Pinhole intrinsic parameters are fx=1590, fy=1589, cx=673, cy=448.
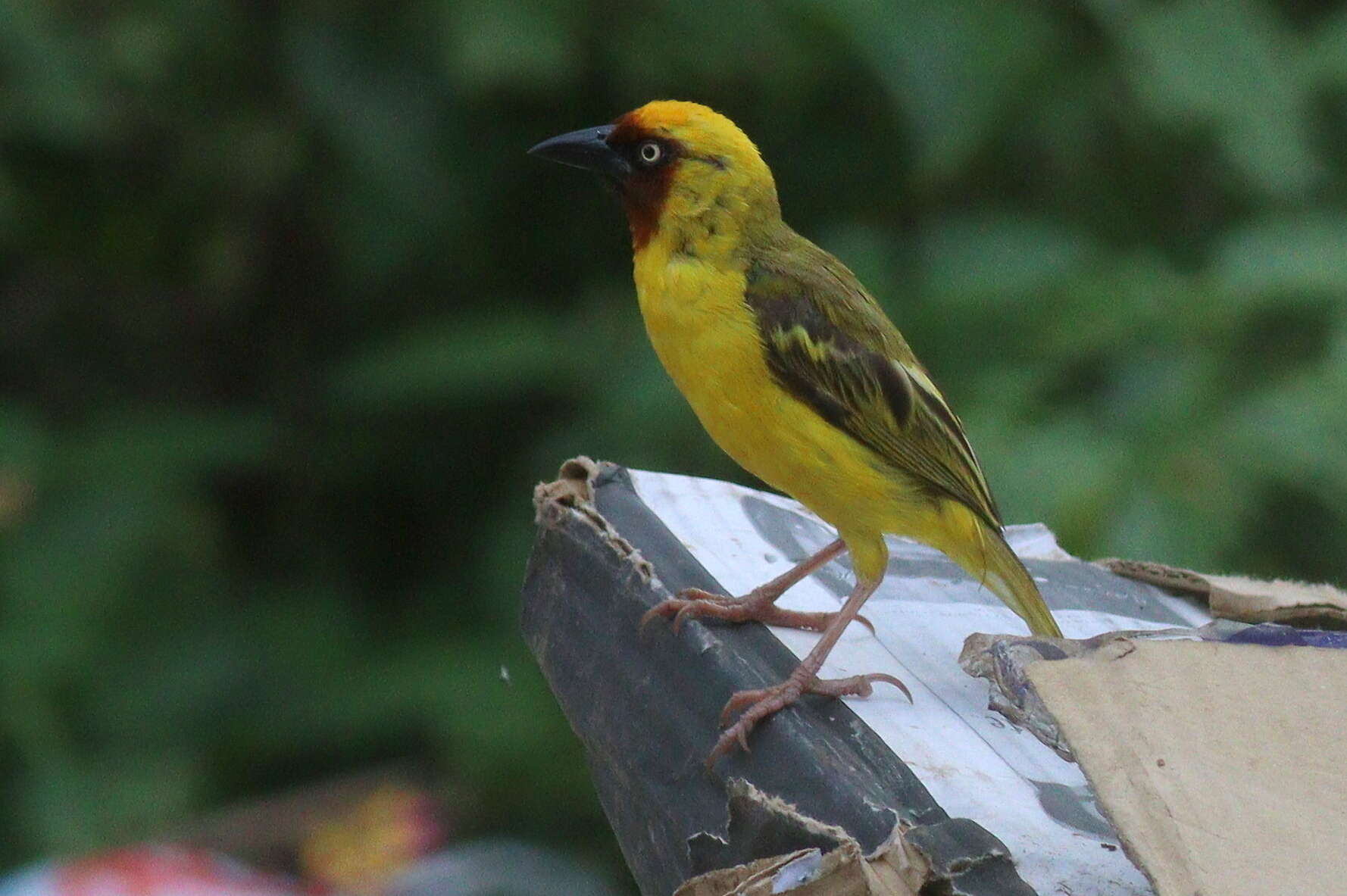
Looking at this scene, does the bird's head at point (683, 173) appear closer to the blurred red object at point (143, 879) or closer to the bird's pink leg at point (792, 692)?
the bird's pink leg at point (792, 692)

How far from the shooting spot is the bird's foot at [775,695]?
2166mm

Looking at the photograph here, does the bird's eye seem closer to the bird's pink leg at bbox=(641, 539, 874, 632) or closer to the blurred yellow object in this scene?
the bird's pink leg at bbox=(641, 539, 874, 632)

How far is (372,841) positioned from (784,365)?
2.54 metres

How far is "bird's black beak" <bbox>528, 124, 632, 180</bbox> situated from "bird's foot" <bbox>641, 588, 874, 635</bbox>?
3.07 feet

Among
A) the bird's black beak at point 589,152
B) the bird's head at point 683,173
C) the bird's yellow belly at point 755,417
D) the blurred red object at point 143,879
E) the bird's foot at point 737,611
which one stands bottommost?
the bird's foot at point 737,611

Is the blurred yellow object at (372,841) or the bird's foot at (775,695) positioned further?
the blurred yellow object at (372,841)

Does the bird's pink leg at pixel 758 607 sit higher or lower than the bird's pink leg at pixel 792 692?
higher

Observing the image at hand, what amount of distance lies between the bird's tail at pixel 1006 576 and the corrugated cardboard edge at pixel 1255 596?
27 centimetres

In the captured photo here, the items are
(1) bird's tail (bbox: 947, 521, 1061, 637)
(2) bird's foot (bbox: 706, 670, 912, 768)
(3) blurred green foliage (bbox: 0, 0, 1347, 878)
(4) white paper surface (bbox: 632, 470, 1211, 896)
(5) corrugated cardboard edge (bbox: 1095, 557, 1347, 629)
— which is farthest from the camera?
(3) blurred green foliage (bbox: 0, 0, 1347, 878)

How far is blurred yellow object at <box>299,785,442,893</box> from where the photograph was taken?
4609 mm

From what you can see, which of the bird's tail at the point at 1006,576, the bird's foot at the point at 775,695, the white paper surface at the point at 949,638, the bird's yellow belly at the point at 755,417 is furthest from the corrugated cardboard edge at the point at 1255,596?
the bird's foot at the point at 775,695

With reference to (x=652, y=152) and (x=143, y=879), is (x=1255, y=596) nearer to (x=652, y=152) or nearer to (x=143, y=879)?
(x=652, y=152)

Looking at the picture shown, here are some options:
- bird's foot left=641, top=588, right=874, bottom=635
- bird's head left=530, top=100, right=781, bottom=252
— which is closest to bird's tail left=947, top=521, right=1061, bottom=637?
bird's foot left=641, top=588, right=874, bottom=635

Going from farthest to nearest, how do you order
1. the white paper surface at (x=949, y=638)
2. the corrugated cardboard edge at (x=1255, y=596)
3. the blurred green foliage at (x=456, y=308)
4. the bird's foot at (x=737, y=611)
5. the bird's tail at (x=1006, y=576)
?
the blurred green foliage at (x=456, y=308) → the bird's tail at (x=1006, y=576) → the corrugated cardboard edge at (x=1255, y=596) → the bird's foot at (x=737, y=611) → the white paper surface at (x=949, y=638)
